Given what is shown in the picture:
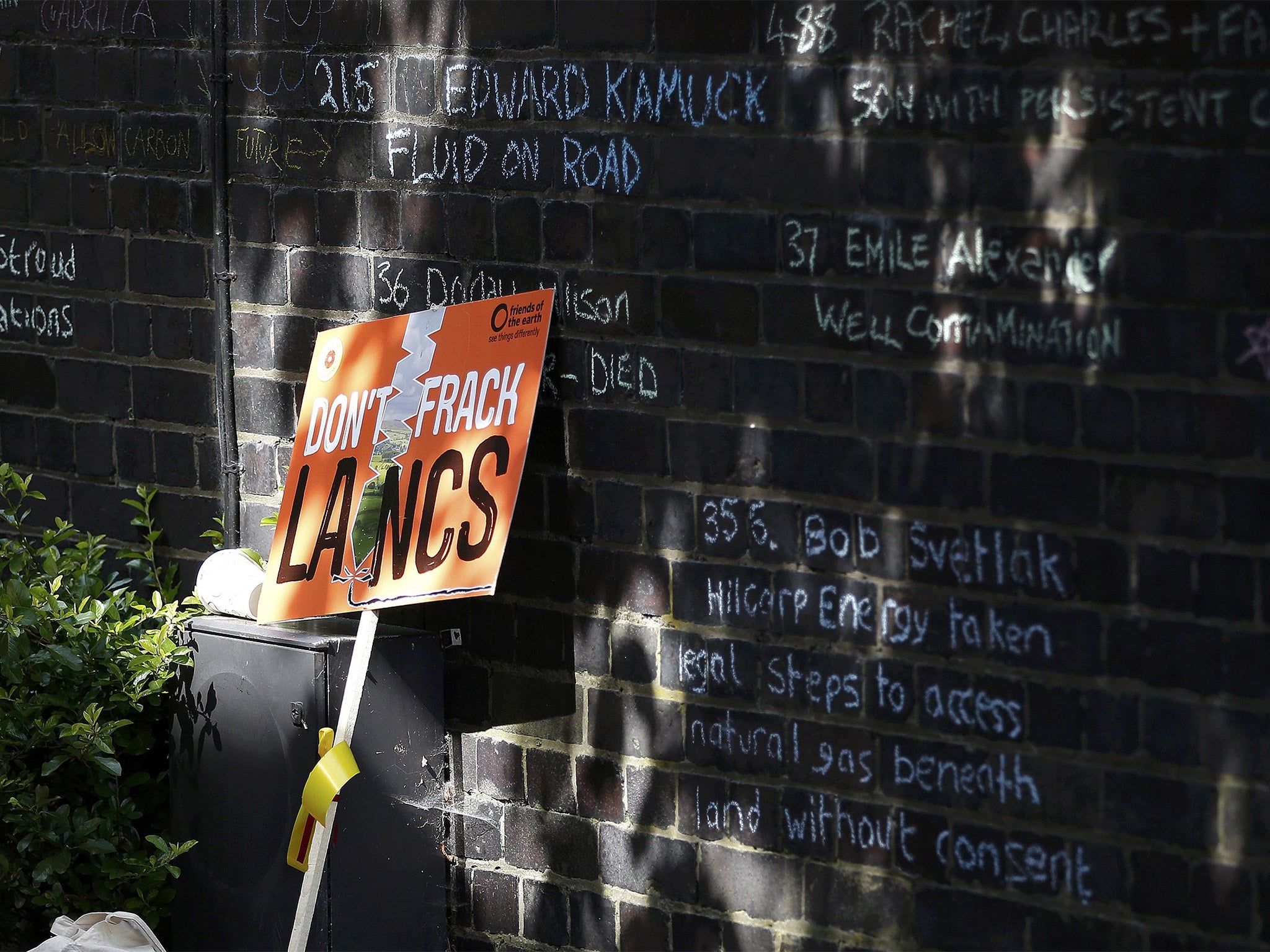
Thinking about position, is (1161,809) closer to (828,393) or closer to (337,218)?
(828,393)

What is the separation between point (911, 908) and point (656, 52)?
2077 mm

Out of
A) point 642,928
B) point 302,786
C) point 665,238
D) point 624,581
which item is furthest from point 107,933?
point 665,238

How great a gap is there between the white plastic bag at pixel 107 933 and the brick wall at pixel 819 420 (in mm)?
818

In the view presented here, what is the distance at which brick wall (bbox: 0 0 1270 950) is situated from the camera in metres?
3.11

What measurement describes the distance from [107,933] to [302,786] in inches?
23.8

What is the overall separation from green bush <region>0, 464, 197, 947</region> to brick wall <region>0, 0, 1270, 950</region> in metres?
0.50

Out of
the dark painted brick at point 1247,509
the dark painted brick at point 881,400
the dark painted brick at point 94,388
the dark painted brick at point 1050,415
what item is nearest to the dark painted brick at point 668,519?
the dark painted brick at point 881,400

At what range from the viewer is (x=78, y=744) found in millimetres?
4105

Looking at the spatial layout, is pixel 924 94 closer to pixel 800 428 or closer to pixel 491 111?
pixel 800 428

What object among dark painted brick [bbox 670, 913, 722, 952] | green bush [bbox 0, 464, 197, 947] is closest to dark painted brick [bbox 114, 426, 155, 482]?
green bush [bbox 0, 464, 197, 947]

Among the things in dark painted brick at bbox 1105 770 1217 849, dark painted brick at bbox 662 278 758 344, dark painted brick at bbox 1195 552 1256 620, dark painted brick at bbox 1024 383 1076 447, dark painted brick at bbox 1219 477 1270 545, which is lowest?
dark painted brick at bbox 1105 770 1217 849

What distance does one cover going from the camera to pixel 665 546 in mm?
3789

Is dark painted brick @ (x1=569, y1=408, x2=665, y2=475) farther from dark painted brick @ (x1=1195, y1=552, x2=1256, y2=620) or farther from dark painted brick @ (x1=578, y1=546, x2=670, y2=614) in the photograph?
dark painted brick @ (x1=1195, y1=552, x2=1256, y2=620)

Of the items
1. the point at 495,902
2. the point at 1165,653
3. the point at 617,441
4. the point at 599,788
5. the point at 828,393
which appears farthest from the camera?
the point at 495,902
